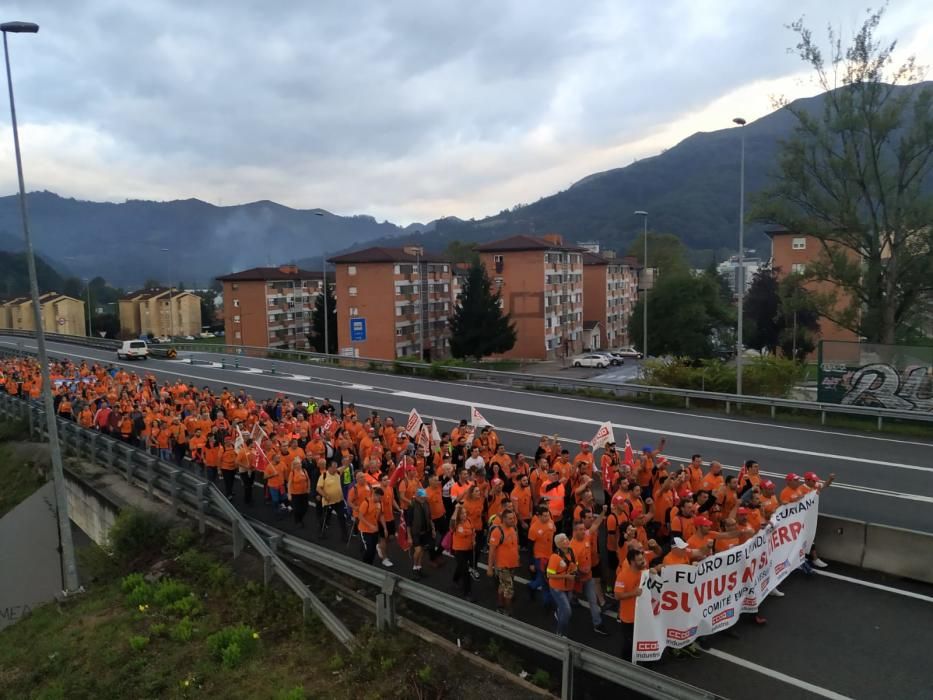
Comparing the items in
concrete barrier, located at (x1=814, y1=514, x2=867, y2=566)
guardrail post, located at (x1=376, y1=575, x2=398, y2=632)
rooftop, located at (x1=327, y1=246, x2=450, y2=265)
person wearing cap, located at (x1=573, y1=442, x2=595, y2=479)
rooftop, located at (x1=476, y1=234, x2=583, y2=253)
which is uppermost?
rooftop, located at (x1=476, y1=234, x2=583, y2=253)

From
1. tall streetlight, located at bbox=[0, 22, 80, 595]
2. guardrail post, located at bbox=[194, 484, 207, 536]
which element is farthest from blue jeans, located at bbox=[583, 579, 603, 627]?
tall streetlight, located at bbox=[0, 22, 80, 595]

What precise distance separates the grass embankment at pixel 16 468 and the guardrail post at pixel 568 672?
61.2 ft

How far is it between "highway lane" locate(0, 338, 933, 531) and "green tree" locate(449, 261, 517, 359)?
2475 cm

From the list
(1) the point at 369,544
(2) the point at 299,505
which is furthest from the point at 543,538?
(2) the point at 299,505

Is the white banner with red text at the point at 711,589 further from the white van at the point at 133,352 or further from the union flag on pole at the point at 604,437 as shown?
the white van at the point at 133,352

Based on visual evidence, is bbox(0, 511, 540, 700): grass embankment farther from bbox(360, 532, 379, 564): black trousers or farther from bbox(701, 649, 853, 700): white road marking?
bbox(701, 649, 853, 700): white road marking

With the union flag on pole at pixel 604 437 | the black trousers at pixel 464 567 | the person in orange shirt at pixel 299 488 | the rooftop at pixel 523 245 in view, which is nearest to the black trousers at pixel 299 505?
the person in orange shirt at pixel 299 488

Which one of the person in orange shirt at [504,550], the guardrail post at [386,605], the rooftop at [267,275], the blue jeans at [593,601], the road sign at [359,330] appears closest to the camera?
the guardrail post at [386,605]

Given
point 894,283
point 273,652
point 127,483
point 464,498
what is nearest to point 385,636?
point 273,652

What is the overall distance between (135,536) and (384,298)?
59.0 m

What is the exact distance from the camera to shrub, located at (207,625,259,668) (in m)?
7.98

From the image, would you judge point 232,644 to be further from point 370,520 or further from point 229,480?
point 229,480

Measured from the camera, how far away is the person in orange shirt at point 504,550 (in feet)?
27.5

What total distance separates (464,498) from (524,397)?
18.1m
